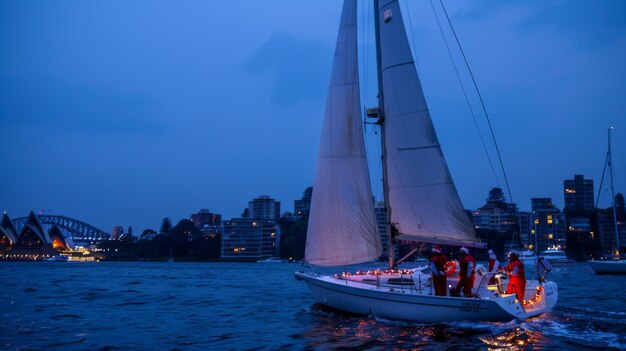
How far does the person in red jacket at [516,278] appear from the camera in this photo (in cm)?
1675

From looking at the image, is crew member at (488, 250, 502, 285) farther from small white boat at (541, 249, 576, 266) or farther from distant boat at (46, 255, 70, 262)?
distant boat at (46, 255, 70, 262)

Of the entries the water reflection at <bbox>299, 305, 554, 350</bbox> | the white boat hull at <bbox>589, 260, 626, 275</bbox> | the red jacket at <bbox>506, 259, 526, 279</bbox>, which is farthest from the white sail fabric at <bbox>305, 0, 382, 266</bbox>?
the white boat hull at <bbox>589, 260, 626, 275</bbox>

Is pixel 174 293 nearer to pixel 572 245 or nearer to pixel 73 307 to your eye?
pixel 73 307

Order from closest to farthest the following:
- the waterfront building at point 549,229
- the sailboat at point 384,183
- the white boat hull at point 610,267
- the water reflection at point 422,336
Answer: the water reflection at point 422,336
the sailboat at point 384,183
the white boat hull at point 610,267
the waterfront building at point 549,229

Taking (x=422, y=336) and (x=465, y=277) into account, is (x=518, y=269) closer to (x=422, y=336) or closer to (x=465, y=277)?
(x=465, y=277)

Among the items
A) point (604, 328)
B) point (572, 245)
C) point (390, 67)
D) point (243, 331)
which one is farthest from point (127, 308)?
point (572, 245)

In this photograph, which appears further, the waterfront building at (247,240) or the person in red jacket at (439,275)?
the waterfront building at (247,240)

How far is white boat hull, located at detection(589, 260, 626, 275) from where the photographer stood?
53094 millimetres

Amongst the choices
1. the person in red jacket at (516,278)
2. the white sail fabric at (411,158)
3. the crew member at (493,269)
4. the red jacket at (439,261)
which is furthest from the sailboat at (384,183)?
the red jacket at (439,261)

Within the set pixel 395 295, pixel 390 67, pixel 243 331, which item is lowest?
pixel 243 331

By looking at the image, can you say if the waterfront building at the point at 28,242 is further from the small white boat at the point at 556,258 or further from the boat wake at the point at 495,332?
the boat wake at the point at 495,332

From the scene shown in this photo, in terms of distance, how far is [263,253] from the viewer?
496ft

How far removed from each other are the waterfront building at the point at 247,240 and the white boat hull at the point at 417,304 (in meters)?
131

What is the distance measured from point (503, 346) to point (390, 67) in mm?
10079
